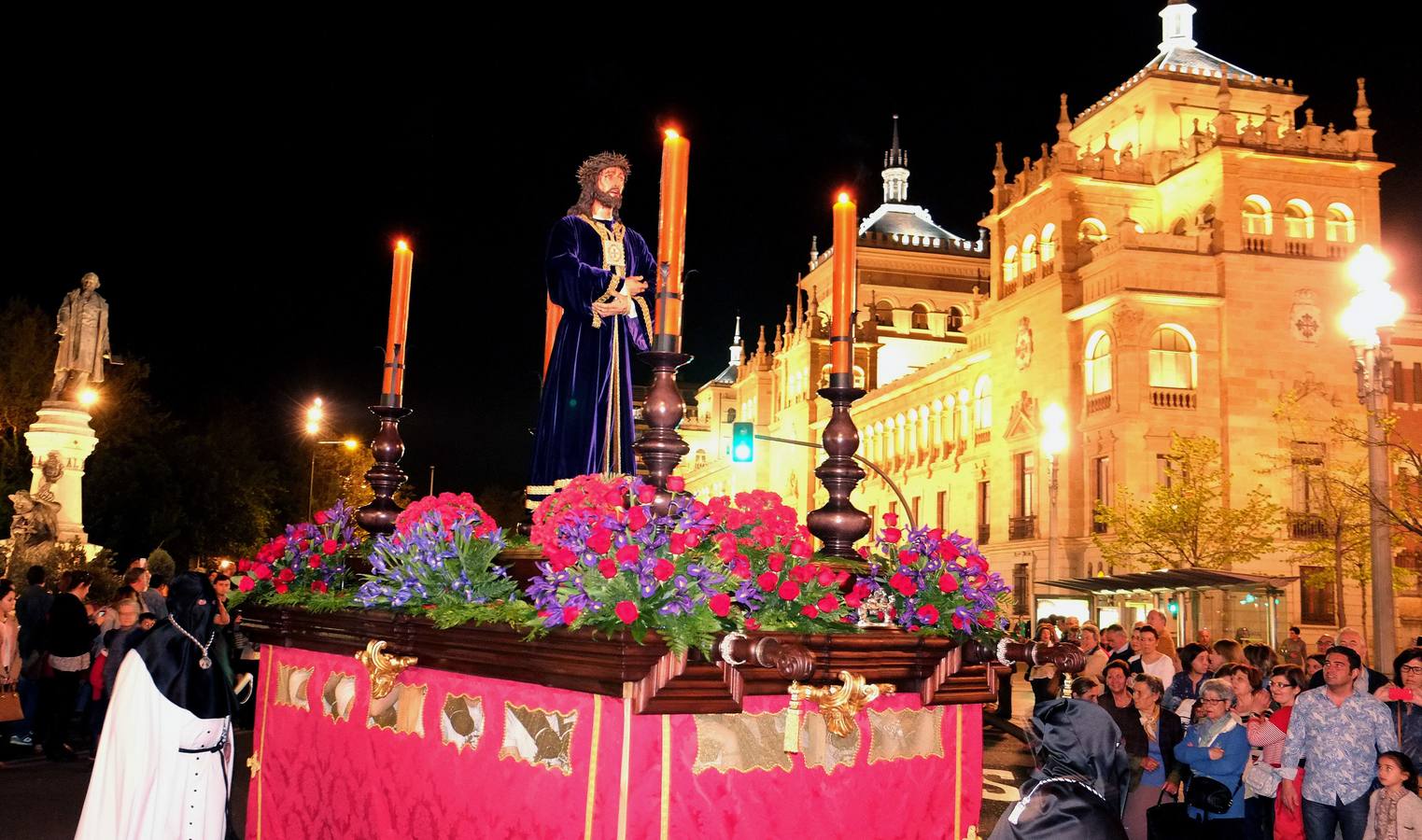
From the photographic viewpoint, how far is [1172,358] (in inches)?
1549

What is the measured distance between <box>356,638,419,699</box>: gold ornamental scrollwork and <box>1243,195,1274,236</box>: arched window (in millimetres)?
40144

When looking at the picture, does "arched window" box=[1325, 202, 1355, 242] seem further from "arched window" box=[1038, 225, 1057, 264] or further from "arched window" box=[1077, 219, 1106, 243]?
"arched window" box=[1038, 225, 1057, 264]

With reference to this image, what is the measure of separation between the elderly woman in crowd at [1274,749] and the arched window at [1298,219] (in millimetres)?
34087

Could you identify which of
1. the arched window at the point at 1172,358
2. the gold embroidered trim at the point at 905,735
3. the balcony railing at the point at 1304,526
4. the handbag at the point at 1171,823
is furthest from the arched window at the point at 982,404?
the gold embroidered trim at the point at 905,735

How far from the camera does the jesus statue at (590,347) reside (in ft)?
22.7

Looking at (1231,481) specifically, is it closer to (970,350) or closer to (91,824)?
(970,350)

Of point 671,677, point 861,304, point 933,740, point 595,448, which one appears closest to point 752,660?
point 671,677

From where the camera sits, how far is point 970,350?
50125mm

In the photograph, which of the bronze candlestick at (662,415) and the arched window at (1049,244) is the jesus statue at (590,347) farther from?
the arched window at (1049,244)

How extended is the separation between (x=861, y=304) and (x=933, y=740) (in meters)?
69.5

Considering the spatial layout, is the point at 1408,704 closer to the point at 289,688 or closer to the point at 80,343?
the point at 289,688

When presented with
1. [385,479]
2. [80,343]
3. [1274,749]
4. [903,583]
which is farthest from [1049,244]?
[903,583]

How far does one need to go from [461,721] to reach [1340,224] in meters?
42.5

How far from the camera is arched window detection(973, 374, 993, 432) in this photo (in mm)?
50406
